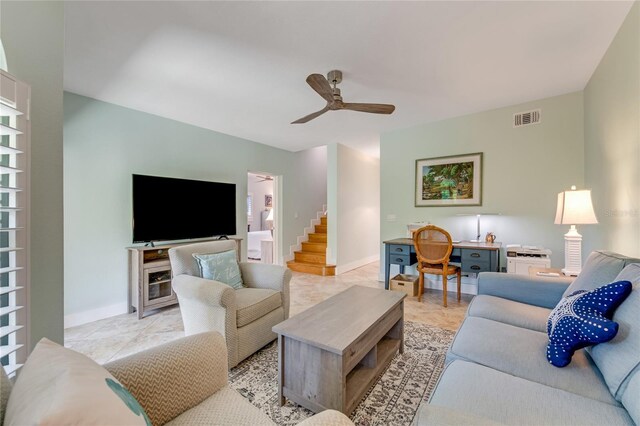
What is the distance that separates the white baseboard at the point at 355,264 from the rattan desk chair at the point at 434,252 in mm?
1872

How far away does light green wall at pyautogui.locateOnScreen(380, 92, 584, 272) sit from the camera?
311 cm

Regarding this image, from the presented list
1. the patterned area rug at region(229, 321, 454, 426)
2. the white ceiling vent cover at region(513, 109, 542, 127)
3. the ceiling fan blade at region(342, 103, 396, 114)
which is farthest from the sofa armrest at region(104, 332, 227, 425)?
the white ceiling vent cover at region(513, 109, 542, 127)

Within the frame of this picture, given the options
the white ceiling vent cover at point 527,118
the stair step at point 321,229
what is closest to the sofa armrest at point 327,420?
the white ceiling vent cover at point 527,118

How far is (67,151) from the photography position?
8.75ft

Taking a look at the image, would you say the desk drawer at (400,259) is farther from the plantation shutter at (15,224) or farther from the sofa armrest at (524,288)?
the plantation shutter at (15,224)

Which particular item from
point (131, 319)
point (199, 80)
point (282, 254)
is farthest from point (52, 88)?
point (282, 254)

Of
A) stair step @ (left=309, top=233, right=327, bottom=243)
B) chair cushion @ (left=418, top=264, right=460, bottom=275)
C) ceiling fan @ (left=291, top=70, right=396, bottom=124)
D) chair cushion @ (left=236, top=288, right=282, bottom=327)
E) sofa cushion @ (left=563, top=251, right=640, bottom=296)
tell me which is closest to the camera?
sofa cushion @ (left=563, top=251, right=640, bottom=296)

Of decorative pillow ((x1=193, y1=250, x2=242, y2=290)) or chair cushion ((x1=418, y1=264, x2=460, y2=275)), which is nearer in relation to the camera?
decorative pillow ((x1=193, y1=250, x2=242, y2=290))

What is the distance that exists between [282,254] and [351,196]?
5.92 feet

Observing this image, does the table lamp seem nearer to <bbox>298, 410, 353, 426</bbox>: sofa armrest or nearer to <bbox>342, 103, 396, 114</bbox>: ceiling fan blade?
<bbox>342, 103, 396, 114</bbox>: ceiling fan blade

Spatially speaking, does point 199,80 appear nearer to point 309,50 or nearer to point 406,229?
point 309,50

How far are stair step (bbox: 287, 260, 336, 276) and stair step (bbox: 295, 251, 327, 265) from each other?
10 centimetres

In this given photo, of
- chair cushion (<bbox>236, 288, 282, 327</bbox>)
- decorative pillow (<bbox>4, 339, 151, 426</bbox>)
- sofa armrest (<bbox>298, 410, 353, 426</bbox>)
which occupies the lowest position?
chair cushion (<bbox>236, 288, 282, 327</bbox>)

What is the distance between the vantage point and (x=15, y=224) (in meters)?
0.98
